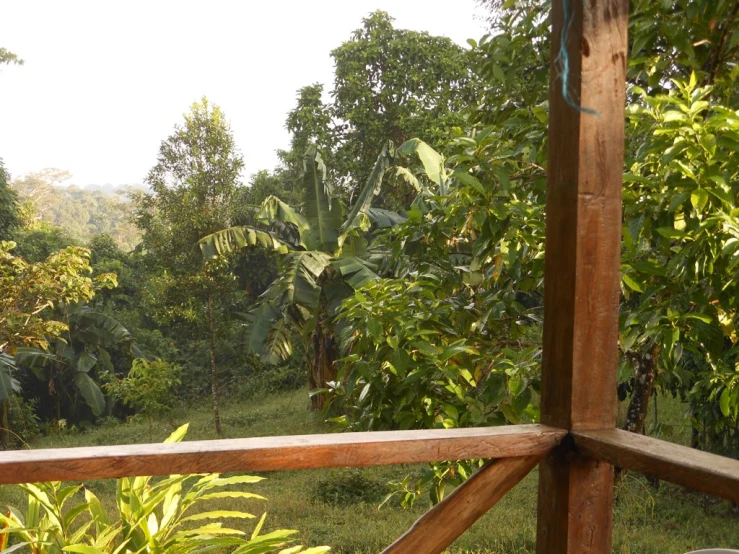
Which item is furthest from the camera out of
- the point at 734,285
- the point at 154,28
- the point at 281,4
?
the point at 281,4

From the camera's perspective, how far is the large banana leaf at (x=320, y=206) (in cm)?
675

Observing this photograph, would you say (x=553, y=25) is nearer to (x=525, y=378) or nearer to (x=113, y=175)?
(x=525, y=378)

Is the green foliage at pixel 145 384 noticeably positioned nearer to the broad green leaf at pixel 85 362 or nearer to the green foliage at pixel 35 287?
the broad green leaf at pixel 85 362

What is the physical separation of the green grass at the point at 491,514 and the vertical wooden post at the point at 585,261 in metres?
2.18

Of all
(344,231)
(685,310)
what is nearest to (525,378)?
(685,310)

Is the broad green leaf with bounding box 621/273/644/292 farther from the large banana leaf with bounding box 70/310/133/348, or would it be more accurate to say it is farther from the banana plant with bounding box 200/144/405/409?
the large banana leaf with bounding box 70/310/133/348

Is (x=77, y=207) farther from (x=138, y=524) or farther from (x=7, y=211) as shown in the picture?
(x=138, y=524)

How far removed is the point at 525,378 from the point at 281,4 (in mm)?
28335

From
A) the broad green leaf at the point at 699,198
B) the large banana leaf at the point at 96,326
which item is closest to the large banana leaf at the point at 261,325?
the large banana leaf at the point at 96,326

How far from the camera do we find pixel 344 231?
6797 millimetres

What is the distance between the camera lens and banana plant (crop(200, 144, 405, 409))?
6.46 metres

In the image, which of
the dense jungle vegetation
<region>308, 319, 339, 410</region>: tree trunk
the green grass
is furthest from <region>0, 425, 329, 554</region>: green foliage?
<region>308, 319, 339, 410</region>: tree trunk

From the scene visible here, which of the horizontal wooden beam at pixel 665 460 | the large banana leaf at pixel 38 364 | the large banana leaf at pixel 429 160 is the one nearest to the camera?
the horizontal wooden beam at pixel 665 460

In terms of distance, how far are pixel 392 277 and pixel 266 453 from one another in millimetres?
6468
